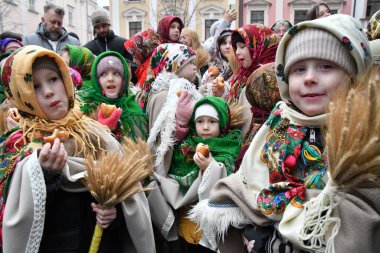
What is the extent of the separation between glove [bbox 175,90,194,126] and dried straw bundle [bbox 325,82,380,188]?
1.94 m

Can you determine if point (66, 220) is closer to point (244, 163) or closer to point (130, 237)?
point (130, 237)

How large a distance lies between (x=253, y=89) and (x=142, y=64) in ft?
8.86

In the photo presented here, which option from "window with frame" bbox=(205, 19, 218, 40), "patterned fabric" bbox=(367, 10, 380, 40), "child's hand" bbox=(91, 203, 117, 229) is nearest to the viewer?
"child's hand" bbox=(91, 203, 117, 229)

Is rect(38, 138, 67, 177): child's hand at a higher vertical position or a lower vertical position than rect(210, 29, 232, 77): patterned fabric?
lower

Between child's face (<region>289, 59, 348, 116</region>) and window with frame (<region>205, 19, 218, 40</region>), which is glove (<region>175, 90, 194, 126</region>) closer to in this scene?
child's face (<region>289, 59, 348, 116</region>)

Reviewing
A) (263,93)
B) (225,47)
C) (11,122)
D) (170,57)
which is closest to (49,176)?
(11,122)

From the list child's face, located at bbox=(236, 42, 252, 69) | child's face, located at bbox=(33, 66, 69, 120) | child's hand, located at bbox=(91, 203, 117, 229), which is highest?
child's face, located at bbox=(236, 42, 252, 69)

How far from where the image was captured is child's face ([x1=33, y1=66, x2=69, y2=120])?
188cm

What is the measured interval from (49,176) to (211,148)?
1.35 m

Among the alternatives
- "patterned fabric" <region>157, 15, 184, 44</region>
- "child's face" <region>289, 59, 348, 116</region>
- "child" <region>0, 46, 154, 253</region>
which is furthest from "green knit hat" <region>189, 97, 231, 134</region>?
"patterned fabric" <region>157, 15, 184, 44</region>

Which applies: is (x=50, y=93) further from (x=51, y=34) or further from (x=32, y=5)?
(x=32, y=5)

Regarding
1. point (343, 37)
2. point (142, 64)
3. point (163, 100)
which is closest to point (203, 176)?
point (163, 100)

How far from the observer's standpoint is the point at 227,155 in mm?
2713

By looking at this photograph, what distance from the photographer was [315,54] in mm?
1407
